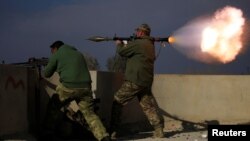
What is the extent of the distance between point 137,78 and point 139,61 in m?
0.29

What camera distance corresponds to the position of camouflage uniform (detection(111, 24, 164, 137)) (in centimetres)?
969

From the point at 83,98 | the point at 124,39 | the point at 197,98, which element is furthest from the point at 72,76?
the point at 197,98

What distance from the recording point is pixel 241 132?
7652mm

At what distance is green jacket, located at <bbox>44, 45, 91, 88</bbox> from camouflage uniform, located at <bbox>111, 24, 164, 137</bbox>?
1.08 meters

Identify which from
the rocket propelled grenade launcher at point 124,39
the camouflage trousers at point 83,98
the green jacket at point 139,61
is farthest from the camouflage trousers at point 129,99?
the camouflage trousers at point 83,98

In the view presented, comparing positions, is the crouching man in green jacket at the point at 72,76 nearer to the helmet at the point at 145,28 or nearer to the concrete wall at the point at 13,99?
the concrete wall at the point at 13,99

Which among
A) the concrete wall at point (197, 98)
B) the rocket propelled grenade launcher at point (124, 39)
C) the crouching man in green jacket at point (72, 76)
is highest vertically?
the rocket propelled grenade launcher at point (124, 39)

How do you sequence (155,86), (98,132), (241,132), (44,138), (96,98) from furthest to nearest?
(155,86) < (96,98) < (44,138) < (98,132) < (241,132)

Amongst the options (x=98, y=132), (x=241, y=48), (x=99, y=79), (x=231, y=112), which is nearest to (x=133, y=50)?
→ (x=99, y=79)

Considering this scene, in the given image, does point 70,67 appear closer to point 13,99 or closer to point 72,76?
point 72,76

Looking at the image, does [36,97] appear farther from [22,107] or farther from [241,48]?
[241,48]

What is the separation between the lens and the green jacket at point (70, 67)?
8703mm

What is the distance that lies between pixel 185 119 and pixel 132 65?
3.06 meters

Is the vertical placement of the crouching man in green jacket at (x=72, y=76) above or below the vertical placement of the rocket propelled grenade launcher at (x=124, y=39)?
below
